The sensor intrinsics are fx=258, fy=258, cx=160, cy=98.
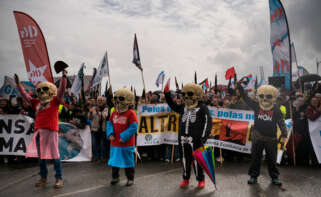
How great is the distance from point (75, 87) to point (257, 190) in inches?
365

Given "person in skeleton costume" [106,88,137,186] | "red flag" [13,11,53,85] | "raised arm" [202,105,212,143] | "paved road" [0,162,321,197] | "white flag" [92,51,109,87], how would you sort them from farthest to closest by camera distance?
"white flag" [92,51,109,87], "red flag" [13,11,53,85], "person in skeleton costume" [106,88,137,186], "raised arm" [202,105,212,143], "paved road" [0,162,321,197]

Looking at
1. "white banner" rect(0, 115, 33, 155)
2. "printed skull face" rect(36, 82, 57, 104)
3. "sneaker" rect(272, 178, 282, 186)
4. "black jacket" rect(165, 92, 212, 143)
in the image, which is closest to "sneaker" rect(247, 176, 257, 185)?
"sneaker" rect(272, 178, 282, 186)

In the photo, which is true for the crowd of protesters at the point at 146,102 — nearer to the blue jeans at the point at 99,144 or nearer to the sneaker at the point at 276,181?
the blue jeans at the point at 99,144

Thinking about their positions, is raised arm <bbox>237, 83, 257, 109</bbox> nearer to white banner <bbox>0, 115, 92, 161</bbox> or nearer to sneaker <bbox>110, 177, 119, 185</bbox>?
sneaker <bbox>110, 177, 119, 185</bbox>

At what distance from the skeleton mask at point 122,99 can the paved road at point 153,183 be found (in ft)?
4.91

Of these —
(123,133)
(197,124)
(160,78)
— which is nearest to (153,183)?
(123,133)

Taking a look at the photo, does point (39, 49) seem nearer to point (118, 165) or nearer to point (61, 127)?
point (61, 127)

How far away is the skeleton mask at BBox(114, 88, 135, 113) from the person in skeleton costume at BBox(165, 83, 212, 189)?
3.47ft

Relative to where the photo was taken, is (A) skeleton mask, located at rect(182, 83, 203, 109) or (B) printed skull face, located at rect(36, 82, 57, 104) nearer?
(A) skeleton mask, located at rect(182, 83, 203, 109)

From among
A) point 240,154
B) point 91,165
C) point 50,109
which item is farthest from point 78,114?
point 240,154

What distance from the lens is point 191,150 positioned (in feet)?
15.8

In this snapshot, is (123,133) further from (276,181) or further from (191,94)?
(276,181)

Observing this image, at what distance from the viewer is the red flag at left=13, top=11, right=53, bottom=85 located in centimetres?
679

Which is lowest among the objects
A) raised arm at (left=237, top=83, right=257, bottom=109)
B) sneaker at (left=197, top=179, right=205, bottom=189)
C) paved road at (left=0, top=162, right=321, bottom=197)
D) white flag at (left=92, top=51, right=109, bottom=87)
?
paved road at (left=0, top=162, right=321, bottom=197)
